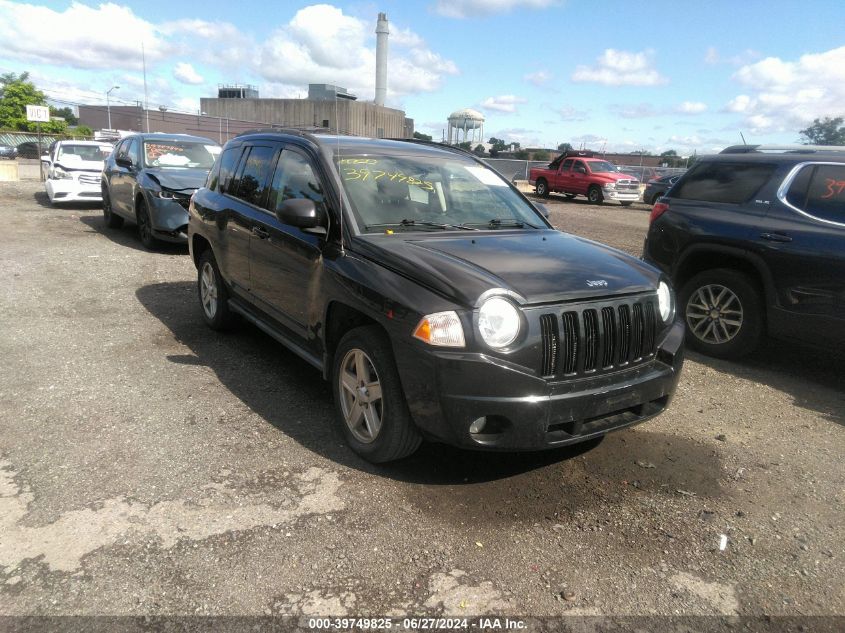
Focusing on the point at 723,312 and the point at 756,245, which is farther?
the point at 723,312

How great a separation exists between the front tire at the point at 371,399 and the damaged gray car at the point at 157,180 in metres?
6.40

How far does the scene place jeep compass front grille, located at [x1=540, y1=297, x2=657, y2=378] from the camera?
321 cm


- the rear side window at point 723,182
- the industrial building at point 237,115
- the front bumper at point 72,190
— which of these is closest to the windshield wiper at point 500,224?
the rear side window at point 723,182

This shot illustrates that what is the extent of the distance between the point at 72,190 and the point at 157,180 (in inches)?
280

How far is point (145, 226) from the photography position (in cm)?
1069

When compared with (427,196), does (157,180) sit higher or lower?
lower

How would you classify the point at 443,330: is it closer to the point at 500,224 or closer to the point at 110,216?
the point at 500,224

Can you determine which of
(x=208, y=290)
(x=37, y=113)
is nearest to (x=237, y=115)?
(x=37, y=113)

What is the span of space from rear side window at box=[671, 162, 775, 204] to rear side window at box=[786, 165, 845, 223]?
304 mm

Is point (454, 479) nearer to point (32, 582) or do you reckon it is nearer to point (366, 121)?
point (32, 582)

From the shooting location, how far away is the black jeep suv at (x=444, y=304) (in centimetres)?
314

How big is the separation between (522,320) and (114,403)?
9.90ft

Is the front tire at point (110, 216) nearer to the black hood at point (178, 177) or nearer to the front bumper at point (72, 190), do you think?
the black hood at point (178, 177)

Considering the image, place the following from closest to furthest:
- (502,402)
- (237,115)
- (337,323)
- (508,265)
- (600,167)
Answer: (502,402), (508,265), (337,323), (600,167), (237,115)
